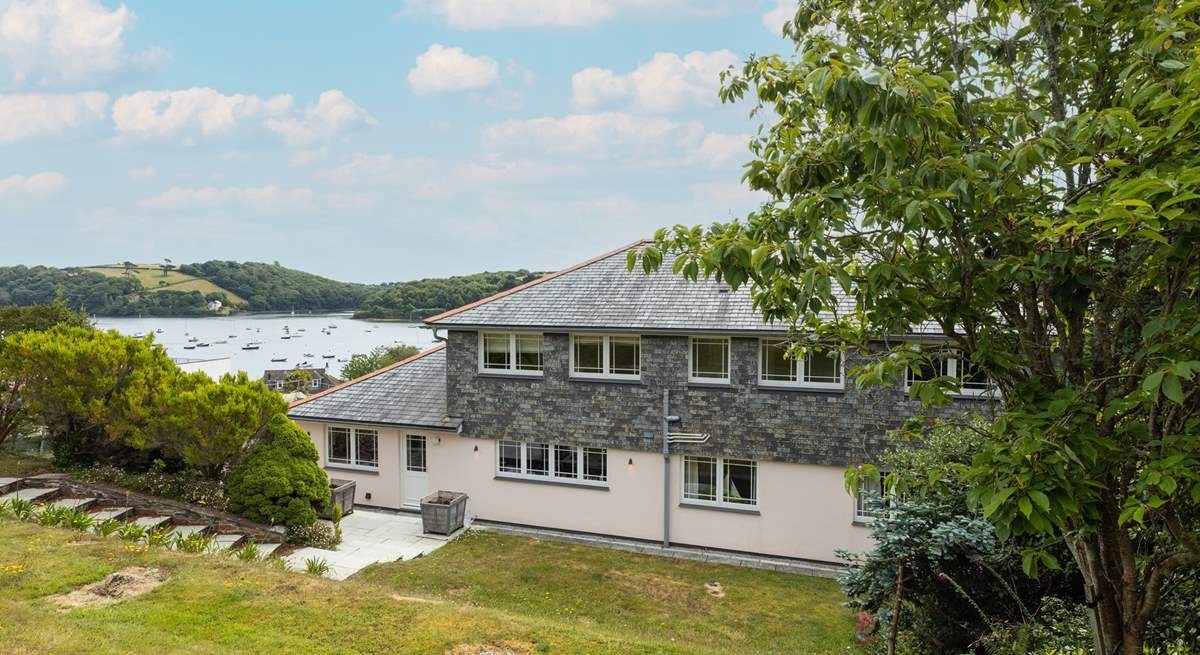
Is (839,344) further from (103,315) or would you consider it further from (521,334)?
(103,315)

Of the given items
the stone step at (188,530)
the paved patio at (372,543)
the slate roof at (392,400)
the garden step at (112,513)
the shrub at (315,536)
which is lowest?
the paved patio at (372,543)

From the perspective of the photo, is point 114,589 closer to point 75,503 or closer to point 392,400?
point 75,503

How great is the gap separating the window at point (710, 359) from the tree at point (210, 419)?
9580 mm

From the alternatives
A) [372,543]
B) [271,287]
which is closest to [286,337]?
[271,287]

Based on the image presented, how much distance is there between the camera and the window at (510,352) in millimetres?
16359

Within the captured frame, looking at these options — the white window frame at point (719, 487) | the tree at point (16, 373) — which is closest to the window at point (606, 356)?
the white window frame at point (719, 487)

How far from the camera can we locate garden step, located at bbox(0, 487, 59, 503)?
39.6 ft

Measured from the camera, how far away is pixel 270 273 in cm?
6394

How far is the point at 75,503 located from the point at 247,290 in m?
55.4

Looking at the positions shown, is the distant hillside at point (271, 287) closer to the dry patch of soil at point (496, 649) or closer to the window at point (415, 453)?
the window at point (415, 453)

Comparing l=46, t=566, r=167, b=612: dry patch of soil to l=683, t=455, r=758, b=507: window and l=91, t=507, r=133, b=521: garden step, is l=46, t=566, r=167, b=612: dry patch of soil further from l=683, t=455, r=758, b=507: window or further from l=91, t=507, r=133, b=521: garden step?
l=683, t=455, r=758, b=507: window

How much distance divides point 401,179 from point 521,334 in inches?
1119

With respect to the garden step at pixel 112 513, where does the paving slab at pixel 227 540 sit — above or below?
below

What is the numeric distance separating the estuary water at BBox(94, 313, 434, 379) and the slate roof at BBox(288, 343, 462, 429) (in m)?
42.5
